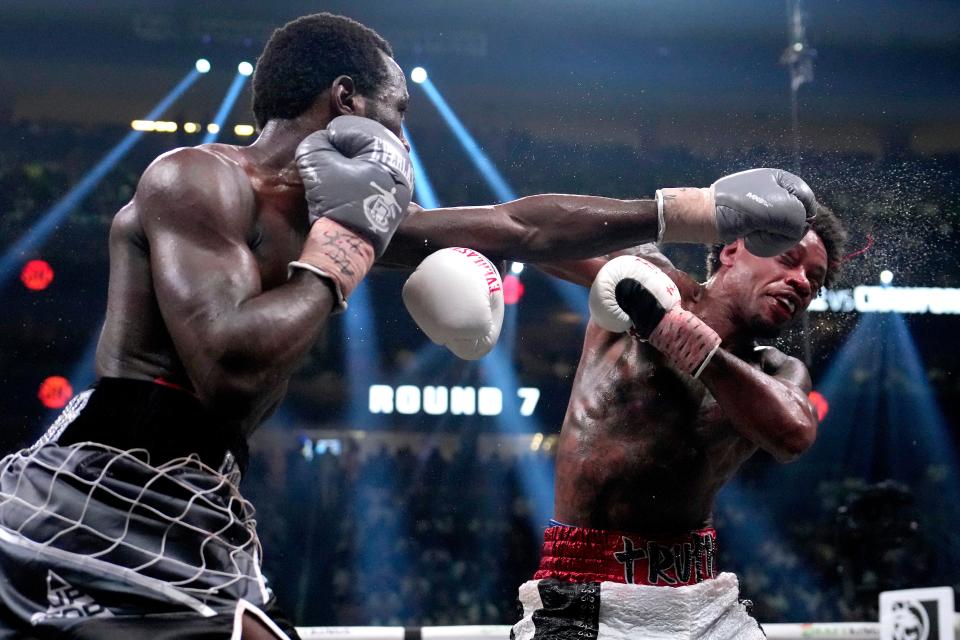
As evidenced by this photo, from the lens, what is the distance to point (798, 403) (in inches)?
95.1

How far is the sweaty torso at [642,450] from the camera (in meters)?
2.41

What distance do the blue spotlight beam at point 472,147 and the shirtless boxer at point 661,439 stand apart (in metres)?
3.72

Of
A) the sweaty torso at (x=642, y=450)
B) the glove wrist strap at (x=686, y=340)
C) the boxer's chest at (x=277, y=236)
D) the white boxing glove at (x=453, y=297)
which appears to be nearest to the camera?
the boxer's chest at (x=277, y=236)

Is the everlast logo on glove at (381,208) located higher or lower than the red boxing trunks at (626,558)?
higher

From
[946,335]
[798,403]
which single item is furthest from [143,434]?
[946,335]

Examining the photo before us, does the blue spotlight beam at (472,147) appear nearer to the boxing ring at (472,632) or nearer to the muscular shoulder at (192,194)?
the boxing ring at (472,632)

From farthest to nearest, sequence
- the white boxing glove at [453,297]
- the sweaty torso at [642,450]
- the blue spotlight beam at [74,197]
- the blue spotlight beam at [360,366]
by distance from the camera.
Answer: the blue spotlight beam at [360,366] < the blue spotlight beam at [74,197] < the sweaty torso at [642,450] < the white boxing glove at [453,297]

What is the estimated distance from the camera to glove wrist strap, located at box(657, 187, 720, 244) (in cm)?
196

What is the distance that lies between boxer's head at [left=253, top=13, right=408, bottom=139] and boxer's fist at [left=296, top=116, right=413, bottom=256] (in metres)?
0.15

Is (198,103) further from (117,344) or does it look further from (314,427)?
(117,344)

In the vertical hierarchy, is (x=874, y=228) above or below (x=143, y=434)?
above

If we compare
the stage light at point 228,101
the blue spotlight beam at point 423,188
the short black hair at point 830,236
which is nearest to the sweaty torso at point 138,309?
the short black hair at point 830,236

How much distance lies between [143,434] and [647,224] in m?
1.06

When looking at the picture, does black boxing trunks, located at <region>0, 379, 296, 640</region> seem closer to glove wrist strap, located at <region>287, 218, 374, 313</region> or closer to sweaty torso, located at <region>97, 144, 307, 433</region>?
sweaty torso, located at <region>97, 144, 307, 433</region>
